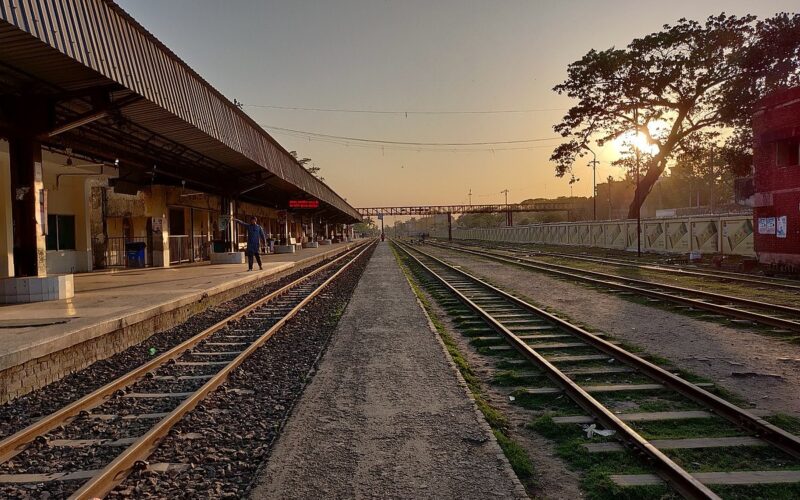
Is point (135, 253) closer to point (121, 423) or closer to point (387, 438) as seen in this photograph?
point (121, 423)

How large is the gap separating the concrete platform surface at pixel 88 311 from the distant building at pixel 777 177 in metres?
18.6

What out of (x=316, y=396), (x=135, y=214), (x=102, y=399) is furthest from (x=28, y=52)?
(x=135, y=214)

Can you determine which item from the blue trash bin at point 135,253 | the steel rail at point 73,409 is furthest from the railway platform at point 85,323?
the blue trash bin at point 135,253

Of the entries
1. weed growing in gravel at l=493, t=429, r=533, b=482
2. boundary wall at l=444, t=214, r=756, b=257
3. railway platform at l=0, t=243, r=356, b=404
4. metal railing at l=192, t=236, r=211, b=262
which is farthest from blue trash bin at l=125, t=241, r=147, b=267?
boundary wall at l=444, t=214, r=756, b=257

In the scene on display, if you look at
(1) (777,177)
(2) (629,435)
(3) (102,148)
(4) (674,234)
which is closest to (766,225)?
(1) (777,177)

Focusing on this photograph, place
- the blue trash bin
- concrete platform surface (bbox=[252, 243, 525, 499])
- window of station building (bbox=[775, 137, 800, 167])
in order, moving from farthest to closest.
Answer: the blue trash bin < window of station building (bbox=[775, 137, 800, 167]) < concrete platform surface (bbox=[252, 243, 525, 499])

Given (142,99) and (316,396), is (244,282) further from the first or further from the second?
(316,396)

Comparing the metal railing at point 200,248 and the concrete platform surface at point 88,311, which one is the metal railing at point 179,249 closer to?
the metal railing at point 200,248

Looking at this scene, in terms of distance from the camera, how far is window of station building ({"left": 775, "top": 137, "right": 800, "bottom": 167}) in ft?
62.8

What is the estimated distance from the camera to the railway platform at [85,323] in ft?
21.5

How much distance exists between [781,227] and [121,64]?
20968mm

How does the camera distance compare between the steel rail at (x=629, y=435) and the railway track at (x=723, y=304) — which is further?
the railway track at (x=723, y=304)

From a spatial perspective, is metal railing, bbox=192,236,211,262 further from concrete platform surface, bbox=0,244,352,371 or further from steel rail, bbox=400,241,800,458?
steel rail, bbox=400,241,800,458

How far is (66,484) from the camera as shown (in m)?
3.93
